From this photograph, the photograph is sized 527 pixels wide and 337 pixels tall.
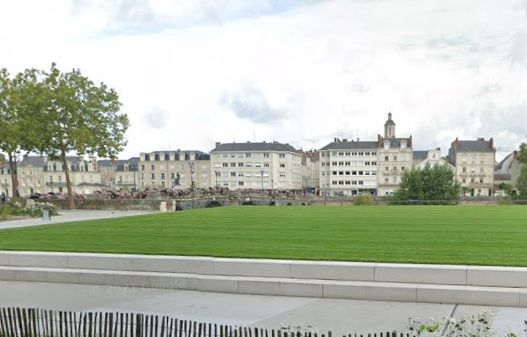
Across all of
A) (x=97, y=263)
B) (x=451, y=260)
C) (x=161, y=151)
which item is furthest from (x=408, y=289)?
(x=161, y=151)

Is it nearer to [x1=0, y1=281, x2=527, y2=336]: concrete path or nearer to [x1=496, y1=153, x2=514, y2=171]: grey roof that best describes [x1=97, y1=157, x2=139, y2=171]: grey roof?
[x1=496, y1=153, x2=514, y2=171]: grey roof

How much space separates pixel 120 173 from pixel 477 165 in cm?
10141

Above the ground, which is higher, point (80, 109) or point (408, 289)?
point (80, 109)

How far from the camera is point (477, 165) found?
11794cm

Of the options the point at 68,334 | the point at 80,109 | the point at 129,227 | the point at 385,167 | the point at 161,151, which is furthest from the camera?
the point at 161,151

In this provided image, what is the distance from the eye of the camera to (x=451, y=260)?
1092 cm

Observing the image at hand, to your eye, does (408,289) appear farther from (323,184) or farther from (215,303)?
(323,184)

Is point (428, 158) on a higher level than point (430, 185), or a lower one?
higher

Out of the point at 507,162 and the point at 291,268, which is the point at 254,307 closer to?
the point at 291,268

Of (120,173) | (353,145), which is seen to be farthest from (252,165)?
(120,173)

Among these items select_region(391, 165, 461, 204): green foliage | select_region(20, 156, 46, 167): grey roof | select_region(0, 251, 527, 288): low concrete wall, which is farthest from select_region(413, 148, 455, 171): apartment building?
select_region(0, 251, 527, 288): low concrete wall

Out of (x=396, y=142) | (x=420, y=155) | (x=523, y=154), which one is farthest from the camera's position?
(x=420, y=155)

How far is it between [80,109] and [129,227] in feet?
64.5

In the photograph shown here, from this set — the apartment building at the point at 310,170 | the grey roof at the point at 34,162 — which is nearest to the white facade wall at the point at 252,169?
the apartment building at the point at 310,170
